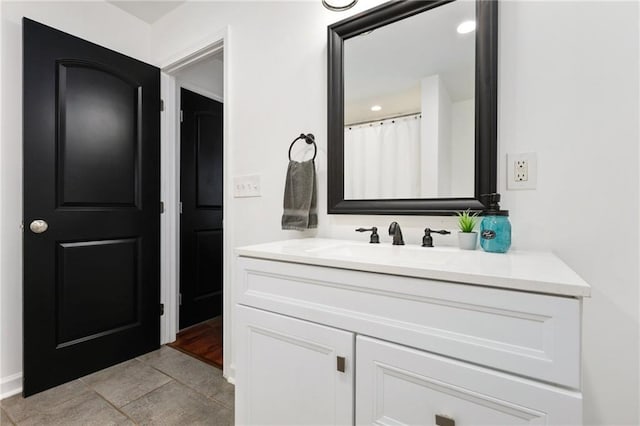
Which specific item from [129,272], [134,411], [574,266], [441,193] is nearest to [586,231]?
[574,266]

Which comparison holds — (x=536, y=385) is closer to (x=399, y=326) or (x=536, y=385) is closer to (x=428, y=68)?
(x=399, y=326)

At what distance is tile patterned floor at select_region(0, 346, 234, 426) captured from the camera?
1.46m

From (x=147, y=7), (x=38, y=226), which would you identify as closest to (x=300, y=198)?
(x=38, y=226)

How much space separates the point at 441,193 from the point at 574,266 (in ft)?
1.57

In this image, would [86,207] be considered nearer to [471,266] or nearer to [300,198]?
[300,198]

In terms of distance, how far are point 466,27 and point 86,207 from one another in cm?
222

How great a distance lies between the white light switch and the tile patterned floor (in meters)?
1.12

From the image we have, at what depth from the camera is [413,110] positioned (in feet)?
4.17

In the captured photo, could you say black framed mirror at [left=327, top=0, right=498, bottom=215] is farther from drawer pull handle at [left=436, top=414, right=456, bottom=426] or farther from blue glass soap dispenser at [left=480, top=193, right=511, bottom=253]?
drawer pull handle at [left=436, top=414, right=456, bottom=426]

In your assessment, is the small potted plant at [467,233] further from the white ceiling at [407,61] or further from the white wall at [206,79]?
the white wall at [206,79]

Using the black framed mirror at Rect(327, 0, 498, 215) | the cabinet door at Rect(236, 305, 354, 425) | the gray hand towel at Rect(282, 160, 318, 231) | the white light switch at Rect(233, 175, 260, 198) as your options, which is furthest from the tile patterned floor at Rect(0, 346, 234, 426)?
the black framed mirror at Rect(327, 0, 498, 215)

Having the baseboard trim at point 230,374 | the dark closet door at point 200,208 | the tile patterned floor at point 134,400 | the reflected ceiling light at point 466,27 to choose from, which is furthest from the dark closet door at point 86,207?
the reflected ceiling light at point 466,27

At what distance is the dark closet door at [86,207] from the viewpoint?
5.51ft

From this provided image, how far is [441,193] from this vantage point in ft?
3.98
